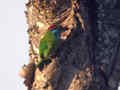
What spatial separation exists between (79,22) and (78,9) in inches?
6.3

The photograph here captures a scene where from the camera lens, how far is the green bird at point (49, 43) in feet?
→ 9.24

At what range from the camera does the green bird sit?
9.24 feet

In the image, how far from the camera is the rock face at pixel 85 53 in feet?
9.46

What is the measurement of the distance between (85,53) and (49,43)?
0.50 m

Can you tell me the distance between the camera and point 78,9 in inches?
117

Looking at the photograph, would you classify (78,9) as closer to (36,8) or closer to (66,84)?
(36,8)

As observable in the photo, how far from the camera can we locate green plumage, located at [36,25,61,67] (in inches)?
111

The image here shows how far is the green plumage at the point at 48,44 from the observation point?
2.82 meters

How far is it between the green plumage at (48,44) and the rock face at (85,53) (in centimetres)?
9

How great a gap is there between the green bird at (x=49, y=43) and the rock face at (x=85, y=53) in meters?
0.09

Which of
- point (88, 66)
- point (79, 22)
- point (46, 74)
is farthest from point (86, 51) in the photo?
point (46, 74)

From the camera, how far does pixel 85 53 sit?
9.88ft

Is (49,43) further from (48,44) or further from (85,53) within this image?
Answer: (85,53)

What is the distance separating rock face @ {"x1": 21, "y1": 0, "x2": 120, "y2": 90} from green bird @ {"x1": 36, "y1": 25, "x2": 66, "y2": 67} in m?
0.09
